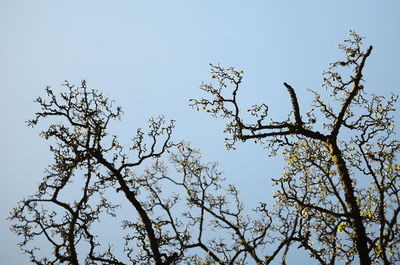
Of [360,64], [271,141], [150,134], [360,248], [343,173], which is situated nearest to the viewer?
[360,248]

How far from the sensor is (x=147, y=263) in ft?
49.8

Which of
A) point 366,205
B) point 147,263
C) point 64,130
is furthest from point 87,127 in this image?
point 366,205

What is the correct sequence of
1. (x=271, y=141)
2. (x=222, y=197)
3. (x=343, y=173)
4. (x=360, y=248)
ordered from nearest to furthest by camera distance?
(x=360, y=248) < (x=343, y=173) < (x=271, y=141) < (x=222, y=197)

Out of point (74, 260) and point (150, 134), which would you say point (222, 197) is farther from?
point (74, 260)

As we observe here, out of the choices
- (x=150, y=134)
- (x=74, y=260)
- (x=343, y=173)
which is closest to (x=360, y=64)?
(x=343, y=173)

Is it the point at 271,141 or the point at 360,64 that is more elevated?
the point at 360,64

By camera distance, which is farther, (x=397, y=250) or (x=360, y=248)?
(x=397, y=250)

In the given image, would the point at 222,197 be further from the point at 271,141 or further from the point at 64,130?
the point at 64,130

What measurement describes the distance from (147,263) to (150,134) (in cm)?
719

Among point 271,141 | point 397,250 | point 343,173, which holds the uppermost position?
point 271,141

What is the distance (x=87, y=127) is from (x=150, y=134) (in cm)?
355

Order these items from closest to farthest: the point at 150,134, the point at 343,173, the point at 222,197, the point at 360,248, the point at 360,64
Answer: the point at 360,248
the point at 343,173
the point at 360,64
the point at 150,134
the point at 222,197

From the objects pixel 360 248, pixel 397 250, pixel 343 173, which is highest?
pixel 343 173

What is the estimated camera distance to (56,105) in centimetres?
1488
